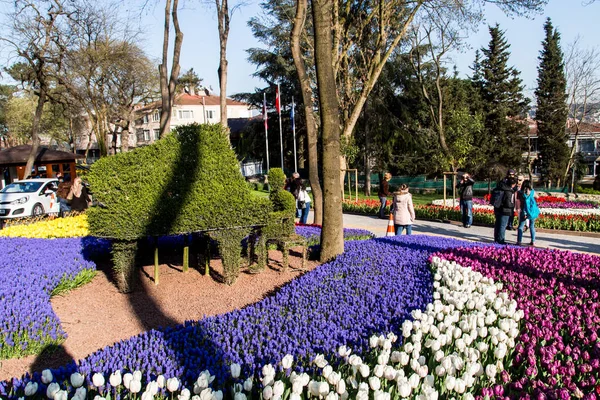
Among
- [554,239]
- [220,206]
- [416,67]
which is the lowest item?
[554,239]

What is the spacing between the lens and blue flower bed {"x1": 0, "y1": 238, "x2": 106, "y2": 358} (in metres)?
5.46

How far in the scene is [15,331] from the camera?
5.40 meters

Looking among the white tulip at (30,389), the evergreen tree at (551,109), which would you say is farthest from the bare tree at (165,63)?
the evergreen tree at (551,109)

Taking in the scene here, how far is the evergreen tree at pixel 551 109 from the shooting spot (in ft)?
141

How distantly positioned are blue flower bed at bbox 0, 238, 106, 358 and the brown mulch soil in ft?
0.66

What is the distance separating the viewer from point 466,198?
15.3m

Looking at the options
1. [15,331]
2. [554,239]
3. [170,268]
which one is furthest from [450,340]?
[554,239]

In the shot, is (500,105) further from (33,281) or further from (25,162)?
(33,281)

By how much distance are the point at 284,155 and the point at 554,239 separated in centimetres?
2838

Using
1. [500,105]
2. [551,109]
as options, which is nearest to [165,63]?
[500,105]

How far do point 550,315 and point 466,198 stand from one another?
34.4 ft

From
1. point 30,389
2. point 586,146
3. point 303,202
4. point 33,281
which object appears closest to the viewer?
point 30,389

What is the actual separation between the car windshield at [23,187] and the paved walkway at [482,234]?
478 inches

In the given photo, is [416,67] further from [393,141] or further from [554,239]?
[554,239]
